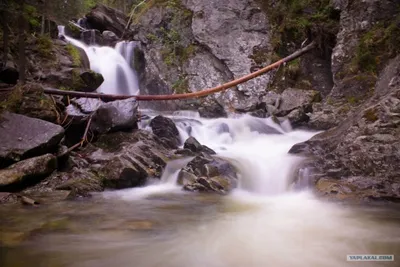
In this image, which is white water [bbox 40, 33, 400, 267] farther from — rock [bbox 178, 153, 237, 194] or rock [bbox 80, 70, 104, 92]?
rock [bbox 80, 70, 104, 92]

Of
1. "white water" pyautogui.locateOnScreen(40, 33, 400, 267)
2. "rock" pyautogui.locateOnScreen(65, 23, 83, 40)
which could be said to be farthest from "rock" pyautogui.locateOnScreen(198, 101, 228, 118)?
"rock" pyautogui.locateOnScreen(65, 23, 83, 40)

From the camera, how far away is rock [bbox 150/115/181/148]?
9312 mm

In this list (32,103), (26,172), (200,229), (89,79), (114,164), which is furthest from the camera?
(89,79)

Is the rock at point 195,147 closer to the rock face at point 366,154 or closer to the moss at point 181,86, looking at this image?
the rock face at point 366,154

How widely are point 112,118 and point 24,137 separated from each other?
240 centimetres

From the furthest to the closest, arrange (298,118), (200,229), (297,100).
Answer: (297,100)
(298,118)
(200,229)

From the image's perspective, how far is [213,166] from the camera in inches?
270

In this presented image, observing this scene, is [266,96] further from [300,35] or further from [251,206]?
[251,206]

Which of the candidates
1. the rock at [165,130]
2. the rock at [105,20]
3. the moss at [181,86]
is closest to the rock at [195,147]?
the rock at [165,130]

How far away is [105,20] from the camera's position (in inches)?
724

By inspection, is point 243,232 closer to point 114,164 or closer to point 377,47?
point 114,164

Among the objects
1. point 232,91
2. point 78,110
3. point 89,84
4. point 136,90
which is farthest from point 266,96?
point 78,110

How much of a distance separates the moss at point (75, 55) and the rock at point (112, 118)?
4.40 m

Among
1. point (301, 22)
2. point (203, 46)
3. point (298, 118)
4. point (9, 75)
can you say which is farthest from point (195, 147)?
point (203, 46)
